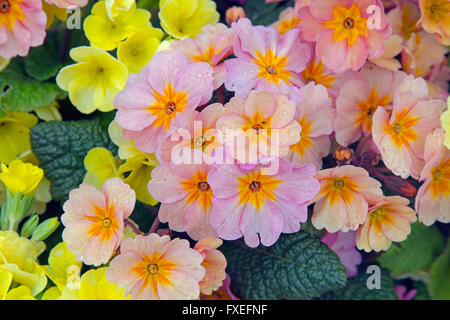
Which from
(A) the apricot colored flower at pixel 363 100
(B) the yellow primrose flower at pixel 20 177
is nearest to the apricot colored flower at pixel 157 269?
(B) the yellow primrose flower at pixel 20 177

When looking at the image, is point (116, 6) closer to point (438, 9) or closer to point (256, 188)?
point (256, 188)

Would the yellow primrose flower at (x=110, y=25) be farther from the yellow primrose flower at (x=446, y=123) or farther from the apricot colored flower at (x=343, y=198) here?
the yellow primrose flower at (x=446, y=123)

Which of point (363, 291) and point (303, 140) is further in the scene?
point (363, 291)

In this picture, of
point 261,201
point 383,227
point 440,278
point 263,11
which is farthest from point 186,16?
point 440,278

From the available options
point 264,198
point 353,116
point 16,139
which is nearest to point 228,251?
point 264,198

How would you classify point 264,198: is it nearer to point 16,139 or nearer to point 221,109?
point 221,109

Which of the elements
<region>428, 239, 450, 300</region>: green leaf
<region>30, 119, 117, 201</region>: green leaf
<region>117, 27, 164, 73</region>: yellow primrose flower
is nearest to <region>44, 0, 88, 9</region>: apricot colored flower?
<region>117, 27, 164, 73</region>: yellow primrose flower

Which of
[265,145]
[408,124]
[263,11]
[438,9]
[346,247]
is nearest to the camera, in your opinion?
[265,145]
